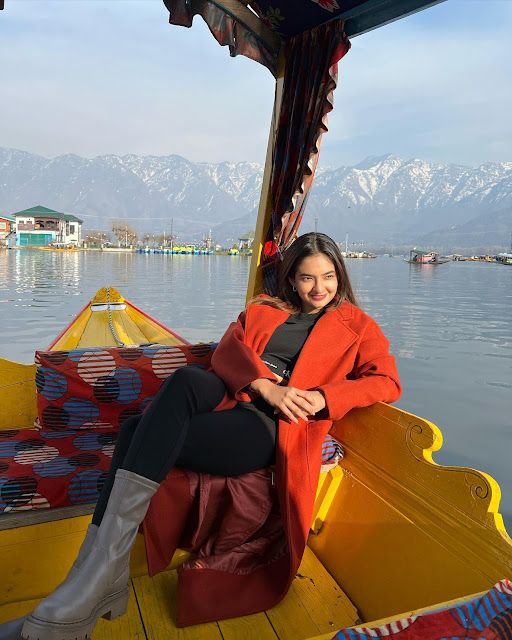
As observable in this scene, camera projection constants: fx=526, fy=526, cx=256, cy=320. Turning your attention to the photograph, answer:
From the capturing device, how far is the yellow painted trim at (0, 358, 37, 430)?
2.27 meters

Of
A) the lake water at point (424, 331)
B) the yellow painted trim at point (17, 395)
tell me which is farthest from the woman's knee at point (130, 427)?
the lake water at point (424, 331)

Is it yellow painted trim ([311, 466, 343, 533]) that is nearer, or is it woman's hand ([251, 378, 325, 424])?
woman's hand ([251, 378, 325, 424])

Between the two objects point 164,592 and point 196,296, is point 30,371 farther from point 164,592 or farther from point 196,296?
point 196,296

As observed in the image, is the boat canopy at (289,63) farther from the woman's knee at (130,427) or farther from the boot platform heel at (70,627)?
the boot platform heel at (70,627)

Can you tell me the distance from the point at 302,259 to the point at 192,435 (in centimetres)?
75

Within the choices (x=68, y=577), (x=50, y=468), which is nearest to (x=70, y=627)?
(x=68, y=577)

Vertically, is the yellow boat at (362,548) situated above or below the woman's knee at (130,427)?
below

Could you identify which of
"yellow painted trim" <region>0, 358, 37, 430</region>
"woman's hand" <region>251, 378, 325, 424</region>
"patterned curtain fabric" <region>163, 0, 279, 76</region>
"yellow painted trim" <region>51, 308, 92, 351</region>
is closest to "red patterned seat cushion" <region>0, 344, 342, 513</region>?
"yellow painted trim" <region>0, 358, 37, 430</region>

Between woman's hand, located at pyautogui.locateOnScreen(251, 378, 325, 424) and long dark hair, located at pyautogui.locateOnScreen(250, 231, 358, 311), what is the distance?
43 cm

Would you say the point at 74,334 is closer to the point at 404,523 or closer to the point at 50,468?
the point at 50,468

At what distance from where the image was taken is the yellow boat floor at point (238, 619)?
1378 mm

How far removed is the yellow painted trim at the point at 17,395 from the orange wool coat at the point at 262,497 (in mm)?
1069

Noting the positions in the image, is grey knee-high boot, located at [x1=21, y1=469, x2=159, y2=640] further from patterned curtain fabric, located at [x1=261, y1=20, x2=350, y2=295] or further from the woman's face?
patterned curtain fabric, located at [x1=261, y1=20, x2=350, y2=295]

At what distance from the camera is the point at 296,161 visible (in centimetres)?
292
